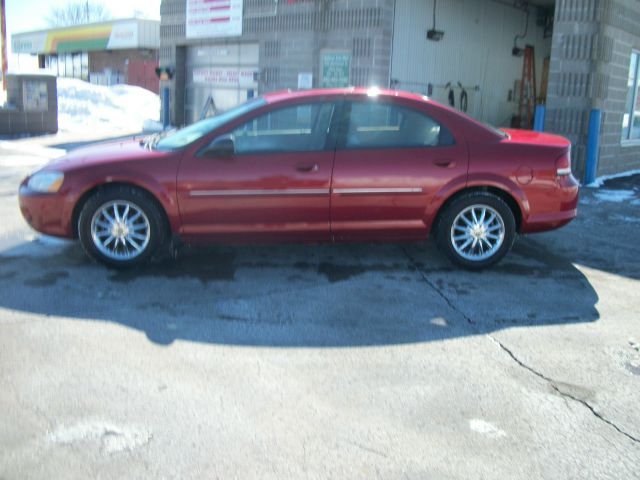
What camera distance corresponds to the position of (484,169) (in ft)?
19.0

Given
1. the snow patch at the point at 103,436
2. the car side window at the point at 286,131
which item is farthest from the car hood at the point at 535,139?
the snow patch at the point at 103,436

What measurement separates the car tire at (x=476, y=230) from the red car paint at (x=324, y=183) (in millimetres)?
119

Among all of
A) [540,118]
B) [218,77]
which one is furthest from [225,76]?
[540,118]

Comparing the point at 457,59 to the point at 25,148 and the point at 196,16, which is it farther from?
the point at 25,148

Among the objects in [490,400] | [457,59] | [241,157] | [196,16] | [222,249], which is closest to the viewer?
[490,400]

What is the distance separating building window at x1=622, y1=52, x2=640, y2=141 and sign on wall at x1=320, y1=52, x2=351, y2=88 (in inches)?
226

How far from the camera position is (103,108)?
25.1m

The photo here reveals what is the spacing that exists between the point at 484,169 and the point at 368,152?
104 centimetres

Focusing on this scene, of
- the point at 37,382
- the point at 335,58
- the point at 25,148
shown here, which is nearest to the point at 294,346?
the point at 37,382

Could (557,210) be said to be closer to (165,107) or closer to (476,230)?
(476,230)

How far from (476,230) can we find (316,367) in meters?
2.59

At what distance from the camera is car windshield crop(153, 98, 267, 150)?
5785mm

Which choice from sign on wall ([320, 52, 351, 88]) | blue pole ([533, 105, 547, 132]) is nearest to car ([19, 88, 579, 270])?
blue pole ([533, 105, 547, 132])

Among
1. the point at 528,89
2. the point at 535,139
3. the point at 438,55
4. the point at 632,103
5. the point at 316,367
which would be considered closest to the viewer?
the point at 316,367
